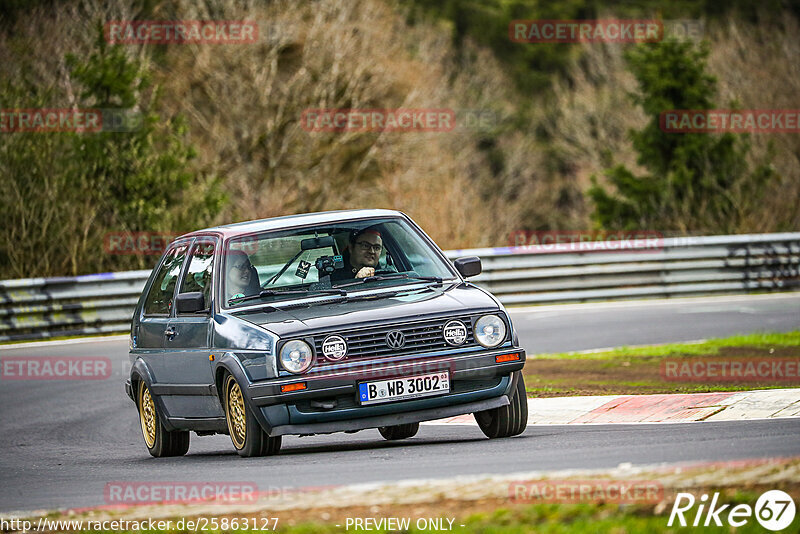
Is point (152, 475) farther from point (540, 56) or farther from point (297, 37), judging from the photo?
point (540, 56)

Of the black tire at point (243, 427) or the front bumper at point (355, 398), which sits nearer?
the front bumper at point (355, 398)

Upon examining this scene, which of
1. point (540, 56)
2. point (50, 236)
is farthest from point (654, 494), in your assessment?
point (540, 56)

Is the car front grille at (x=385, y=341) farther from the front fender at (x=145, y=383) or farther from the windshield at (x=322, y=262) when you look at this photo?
the front fender at (x=145, y=383)

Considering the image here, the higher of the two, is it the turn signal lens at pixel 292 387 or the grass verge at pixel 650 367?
the turn signal lens at pixel 292 387

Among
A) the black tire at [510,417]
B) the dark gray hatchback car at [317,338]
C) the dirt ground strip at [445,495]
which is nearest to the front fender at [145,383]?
the dark gray hatchback car at [317,338]

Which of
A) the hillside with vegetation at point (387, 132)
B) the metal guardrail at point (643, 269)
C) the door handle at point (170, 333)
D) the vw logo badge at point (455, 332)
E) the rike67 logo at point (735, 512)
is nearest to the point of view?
the rike67 logo at point (735, 512)

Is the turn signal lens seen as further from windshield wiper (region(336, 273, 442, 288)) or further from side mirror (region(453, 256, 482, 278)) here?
side mirror (region(453, 256, 482, 278))

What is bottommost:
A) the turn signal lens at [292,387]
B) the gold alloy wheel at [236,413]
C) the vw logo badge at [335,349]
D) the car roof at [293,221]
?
the gold alloy wheel at [236,413]

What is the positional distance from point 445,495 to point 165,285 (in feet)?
16.3

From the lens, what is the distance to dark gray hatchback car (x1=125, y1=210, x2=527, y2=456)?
8508mm

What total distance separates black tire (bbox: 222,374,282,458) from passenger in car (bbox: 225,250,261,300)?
0.69 metres

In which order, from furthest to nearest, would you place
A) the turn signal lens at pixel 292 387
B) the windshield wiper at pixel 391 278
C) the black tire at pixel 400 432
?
the black tire at pixel 400 432 → the windshield wiper at pixel 391 278 → the turn signal lens at pixel 292 387

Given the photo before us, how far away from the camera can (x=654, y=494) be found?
5.85m

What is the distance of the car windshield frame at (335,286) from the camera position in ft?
30.5
